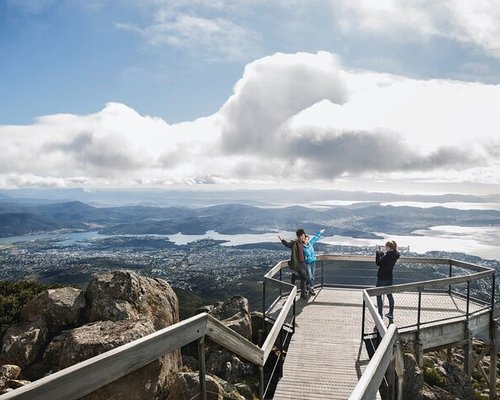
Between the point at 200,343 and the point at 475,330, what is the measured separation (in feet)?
38.3

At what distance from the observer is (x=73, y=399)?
2.38 meters

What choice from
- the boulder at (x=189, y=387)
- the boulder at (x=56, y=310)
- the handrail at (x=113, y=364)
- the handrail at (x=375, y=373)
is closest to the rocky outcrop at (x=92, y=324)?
the boulder at (x=56, y=310)

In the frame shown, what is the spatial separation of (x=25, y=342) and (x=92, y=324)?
4.53 ft

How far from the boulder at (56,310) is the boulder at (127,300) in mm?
262

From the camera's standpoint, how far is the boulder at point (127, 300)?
780 centimetres

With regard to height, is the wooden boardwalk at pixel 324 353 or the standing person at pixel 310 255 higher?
the standing person at pixel 310 255

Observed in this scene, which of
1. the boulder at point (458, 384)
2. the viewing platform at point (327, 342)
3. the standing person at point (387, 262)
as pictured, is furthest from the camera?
the boulder at point (458, 384)

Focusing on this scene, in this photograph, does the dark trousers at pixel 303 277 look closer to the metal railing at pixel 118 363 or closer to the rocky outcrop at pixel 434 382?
the rocky outcrop at pixel 434 382

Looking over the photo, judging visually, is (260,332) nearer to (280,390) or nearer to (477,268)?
(280,390)

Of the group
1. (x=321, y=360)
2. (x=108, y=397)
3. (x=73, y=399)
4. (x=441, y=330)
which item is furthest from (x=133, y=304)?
(x=441, y=330)

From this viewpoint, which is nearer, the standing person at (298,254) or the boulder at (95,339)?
the boulder at (95,339)

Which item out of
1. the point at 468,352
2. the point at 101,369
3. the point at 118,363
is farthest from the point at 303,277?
the point at 101,369

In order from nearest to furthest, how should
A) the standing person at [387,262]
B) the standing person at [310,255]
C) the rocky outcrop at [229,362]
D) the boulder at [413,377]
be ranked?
1. the rocky outcrop at [229,362]
2. the boulder at [413,377]
3. the standing person at [387,262]
4. the standing person at [310,255]

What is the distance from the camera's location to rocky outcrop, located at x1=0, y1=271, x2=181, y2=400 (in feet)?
20.4
